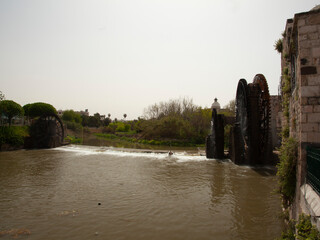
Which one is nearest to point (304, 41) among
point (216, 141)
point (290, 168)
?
point (290, 168)

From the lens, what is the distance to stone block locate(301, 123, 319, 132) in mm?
3721

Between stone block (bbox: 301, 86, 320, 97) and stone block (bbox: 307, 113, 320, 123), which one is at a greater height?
stone block (bbox: 301, 86, 320, 97)

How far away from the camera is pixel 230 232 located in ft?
15.0

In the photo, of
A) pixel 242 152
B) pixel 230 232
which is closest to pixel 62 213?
pixel 230 232

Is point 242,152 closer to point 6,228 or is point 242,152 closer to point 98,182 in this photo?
point 98,182

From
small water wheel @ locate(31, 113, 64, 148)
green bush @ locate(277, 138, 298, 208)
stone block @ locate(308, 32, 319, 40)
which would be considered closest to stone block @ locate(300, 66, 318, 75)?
stone block @ locate(308, 32, 319, 40)

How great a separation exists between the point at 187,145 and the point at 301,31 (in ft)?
79.9

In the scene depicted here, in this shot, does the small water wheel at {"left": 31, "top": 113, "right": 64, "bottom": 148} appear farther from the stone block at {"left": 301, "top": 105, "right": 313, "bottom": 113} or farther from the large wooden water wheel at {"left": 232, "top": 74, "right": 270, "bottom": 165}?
the stone block at {"left": 301, "top": 105, "right": 313, "bottom": 113}

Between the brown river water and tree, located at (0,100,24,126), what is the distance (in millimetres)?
14795

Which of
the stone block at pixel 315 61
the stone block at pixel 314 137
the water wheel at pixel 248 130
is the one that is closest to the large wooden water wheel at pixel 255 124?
the water wheel at pixel 248 130

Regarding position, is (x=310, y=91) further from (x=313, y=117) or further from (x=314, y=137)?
(x=314, y=137)

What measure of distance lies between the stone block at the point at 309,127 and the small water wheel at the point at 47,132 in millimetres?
22704

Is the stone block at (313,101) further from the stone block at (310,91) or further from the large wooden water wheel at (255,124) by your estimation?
the large wooden water wheel at (255,124)

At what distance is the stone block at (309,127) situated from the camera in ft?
12.2
